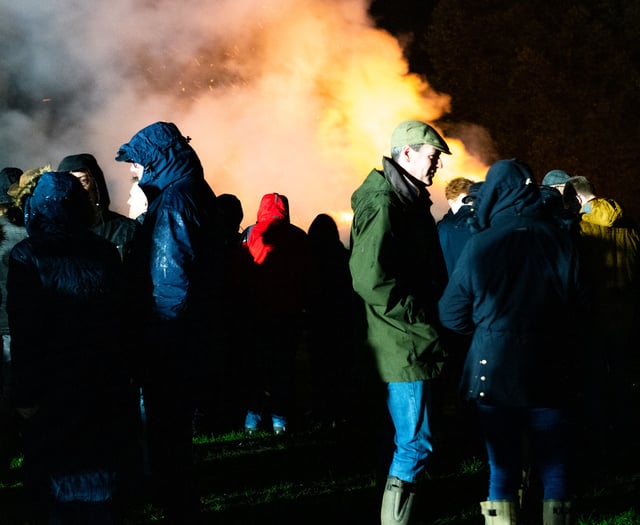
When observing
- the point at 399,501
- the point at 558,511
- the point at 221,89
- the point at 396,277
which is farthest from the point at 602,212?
the point at 221,89

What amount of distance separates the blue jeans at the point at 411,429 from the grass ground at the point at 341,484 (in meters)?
0.37

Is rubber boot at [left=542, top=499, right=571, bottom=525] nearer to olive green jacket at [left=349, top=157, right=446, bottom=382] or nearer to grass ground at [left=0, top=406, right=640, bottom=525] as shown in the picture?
grass ground at [left=0, top=406, right=640, bottom=525]

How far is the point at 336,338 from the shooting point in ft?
23.9

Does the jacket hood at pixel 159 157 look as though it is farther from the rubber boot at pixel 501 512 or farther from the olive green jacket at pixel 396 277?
the rubber boot at pixel 501 512

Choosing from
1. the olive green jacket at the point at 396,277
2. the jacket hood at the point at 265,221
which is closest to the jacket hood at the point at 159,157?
the olive green jacket at the point at 396,277

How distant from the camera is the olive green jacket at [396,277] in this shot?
4.00 m

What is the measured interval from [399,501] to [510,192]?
153 centimetres

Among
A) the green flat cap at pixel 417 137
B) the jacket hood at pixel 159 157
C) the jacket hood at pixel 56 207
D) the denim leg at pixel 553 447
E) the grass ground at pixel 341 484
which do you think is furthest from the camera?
the grass ground at pixel 341 484

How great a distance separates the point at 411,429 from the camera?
3990 mm

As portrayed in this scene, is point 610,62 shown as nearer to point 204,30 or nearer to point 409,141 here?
point 204,30

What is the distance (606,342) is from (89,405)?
4.11 metres

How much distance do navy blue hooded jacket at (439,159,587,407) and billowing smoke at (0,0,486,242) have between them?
22.9 ft

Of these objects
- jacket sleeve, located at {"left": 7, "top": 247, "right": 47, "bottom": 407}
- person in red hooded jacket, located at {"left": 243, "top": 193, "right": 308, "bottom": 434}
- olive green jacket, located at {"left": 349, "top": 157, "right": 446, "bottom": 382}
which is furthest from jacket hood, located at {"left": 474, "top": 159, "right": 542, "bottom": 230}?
person in red hooded jacket, located at {"left": 243, "top": 193, "right": 308, "bottom": 434}

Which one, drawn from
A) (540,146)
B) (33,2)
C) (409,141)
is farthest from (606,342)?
(540,146)
